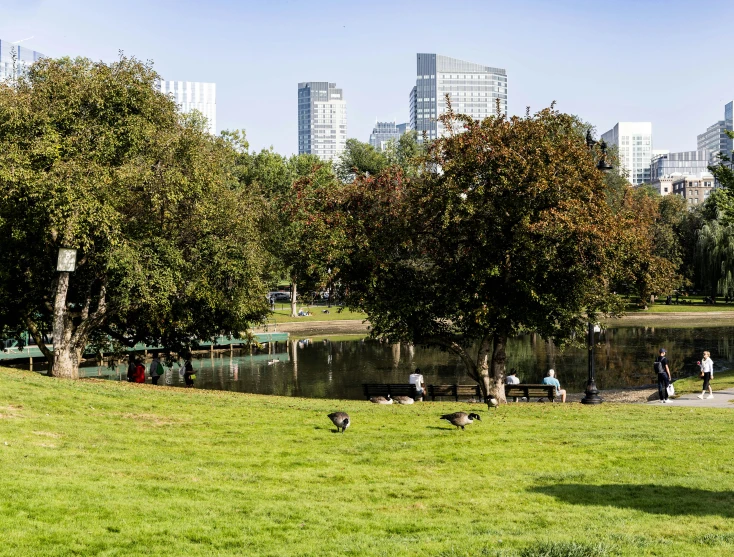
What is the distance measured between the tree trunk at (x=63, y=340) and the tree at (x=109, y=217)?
0.15 feet

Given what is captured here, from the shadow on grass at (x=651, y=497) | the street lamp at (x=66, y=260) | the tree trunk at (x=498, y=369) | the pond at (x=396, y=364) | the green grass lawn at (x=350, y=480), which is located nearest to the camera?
the green grass lawn at (x=350, y=480)

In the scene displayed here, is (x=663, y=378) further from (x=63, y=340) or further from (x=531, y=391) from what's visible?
(x=63, y=340)

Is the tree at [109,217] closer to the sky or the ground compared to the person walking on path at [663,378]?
closer to the sky

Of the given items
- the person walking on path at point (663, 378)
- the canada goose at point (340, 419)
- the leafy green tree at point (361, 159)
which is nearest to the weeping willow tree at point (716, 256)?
the leafy green tree at point (361, 159)

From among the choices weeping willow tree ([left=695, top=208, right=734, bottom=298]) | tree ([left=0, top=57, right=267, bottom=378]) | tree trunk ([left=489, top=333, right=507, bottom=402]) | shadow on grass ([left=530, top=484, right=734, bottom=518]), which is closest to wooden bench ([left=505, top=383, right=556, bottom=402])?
tree trunk ([left=489, top=333, right=507, bottom=402])

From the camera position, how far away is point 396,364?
151 feet

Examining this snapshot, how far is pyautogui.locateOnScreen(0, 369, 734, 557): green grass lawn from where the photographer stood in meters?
9.61

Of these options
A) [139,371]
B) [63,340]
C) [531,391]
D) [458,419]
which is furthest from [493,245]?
[63,340]

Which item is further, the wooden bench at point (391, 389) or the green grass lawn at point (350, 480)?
the wooden bench at point (391, 389)

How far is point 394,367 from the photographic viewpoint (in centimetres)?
4453

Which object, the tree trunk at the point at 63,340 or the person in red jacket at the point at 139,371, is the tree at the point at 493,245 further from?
the tree trunk at the point at 63,340

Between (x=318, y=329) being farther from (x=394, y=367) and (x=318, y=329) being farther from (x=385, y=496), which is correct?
(x=385, y=496)

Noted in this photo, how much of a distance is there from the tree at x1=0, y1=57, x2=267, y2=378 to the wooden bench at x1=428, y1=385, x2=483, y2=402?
7676 millimetres

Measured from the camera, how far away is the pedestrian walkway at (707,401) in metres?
24.6
